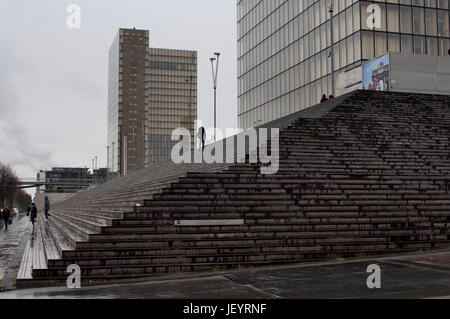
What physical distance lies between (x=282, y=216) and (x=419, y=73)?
69.7 feet

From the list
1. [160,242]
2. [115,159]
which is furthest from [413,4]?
[115,159]

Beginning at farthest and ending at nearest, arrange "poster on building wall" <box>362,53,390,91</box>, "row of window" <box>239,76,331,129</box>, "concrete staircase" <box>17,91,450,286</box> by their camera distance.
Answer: "row of window" <box>239,76,331,129</box> → "poster on building wall" <box>362,53,390,91</box> → "concrete staircase" <box>17,91,450,286</box>

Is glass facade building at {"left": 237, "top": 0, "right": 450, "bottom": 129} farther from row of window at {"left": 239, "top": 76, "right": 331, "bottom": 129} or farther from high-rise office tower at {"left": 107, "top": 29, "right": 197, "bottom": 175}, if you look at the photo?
high-rise office tower at {"left": 107, "top": 29, "right": 197, "bottom": 175}

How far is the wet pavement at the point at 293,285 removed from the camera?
833 cm

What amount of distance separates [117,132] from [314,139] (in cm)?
14019

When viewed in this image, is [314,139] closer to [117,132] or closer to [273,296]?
[273,296]

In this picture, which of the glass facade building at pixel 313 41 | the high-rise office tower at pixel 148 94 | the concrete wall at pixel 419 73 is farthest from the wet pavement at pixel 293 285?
the high-rise office tower at pixel 148 94

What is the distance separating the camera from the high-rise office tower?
527ft

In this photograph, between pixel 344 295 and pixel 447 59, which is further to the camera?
pixel 447 59

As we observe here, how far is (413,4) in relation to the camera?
149 feet


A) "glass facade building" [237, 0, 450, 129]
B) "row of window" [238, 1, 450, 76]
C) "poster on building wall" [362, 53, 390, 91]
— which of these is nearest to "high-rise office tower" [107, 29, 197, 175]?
"glass facade building" [237, 0, 450, 129]

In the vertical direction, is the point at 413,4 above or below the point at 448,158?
above

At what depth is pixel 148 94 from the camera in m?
163

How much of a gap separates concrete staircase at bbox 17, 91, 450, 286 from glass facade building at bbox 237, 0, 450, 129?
19.3 metres
